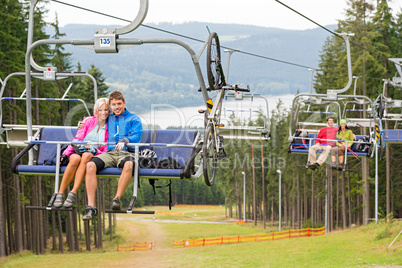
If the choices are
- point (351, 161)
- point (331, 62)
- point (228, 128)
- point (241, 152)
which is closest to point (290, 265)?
point (228, 128)

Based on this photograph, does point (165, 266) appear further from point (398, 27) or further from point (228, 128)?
point (398, 27)

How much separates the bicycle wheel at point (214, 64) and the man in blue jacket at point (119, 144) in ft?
4.37

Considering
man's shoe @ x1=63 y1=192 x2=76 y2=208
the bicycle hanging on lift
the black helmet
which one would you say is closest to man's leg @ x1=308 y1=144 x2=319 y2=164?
the bicycle hanging on lift

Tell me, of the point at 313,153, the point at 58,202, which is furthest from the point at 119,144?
the point at 313,153

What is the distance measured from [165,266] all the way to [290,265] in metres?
6.33

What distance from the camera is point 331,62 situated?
56.0 m

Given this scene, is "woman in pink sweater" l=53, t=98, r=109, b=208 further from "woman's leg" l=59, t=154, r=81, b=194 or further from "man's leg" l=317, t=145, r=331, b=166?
"man's leg" l=317, t=145, r=331, b=166

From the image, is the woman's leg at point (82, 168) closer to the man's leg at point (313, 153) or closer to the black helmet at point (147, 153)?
the black helmet at point (147, 153)

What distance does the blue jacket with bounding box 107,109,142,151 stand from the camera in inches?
347

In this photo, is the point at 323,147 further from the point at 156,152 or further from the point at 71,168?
the point at 71,168

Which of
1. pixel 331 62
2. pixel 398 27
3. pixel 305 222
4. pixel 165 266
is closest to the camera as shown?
pixel 165 266

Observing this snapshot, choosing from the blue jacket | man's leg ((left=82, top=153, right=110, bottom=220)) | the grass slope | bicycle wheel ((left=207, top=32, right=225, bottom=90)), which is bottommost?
the grass slope

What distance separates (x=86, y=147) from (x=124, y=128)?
0.64 m

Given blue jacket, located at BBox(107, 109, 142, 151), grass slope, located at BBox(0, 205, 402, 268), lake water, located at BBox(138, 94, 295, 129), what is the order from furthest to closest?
grass slope, located at BBox(0, 205, 402, 268)
lake water, located at BBox(138, 94, 295, 129)
blue jacket, located at BBox(107, 109, 142, 151)
